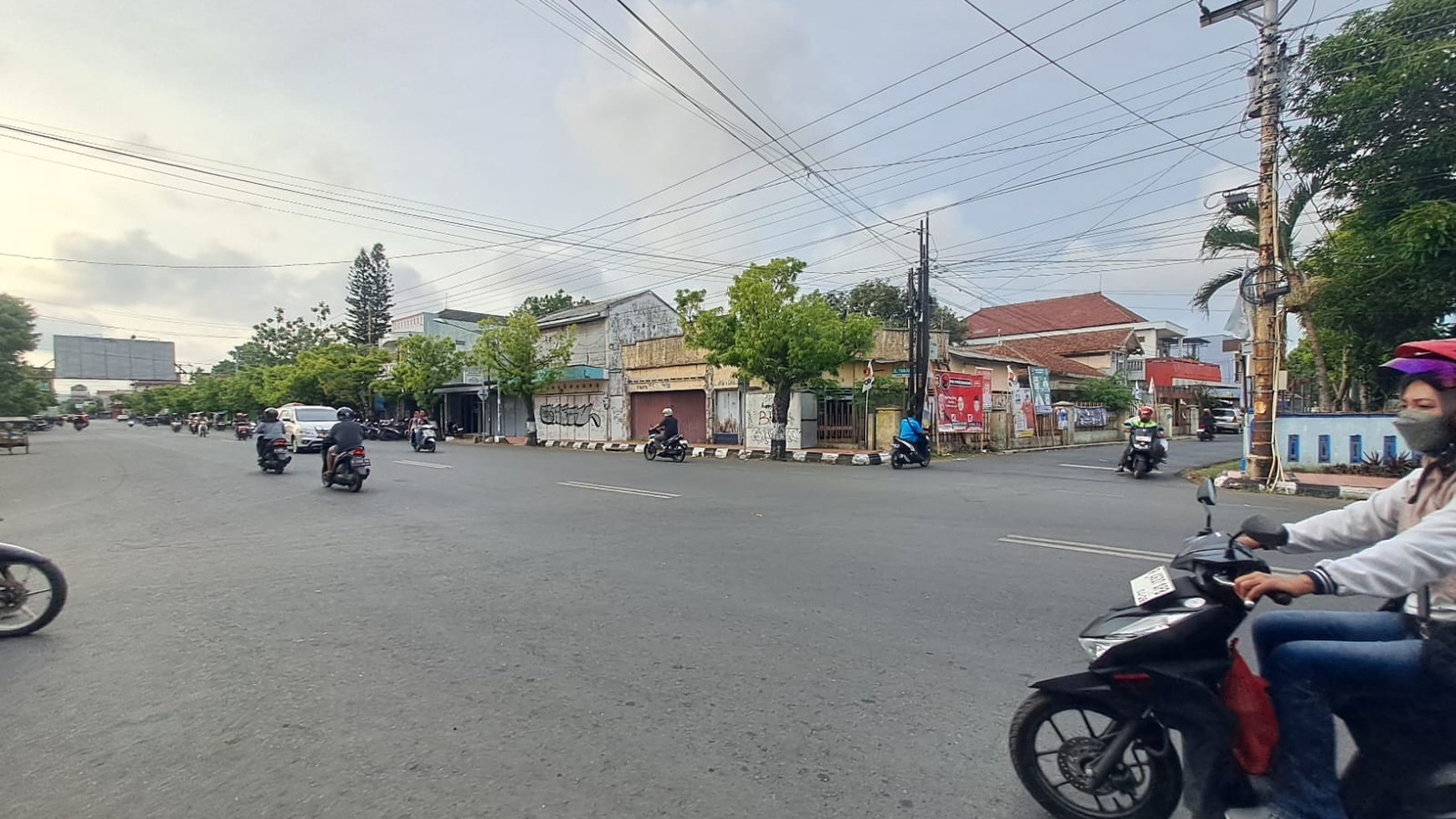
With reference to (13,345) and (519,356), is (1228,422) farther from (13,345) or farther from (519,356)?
(13,345)

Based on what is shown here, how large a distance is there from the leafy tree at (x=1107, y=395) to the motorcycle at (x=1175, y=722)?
33068 millimetres

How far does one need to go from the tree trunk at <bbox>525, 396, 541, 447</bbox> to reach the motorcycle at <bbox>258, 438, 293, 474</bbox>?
16.3 m

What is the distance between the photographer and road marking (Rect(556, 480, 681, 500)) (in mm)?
11914

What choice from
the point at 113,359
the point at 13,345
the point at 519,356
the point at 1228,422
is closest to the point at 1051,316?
the point at 1228,422

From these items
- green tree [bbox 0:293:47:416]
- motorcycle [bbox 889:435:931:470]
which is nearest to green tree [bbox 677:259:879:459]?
motorcycle [bbox 889:435:931:470]

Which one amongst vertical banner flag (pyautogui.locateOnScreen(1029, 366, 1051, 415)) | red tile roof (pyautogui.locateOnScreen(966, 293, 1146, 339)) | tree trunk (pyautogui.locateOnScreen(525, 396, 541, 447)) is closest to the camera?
vertical banner flag (pyautogui.locateOnScreen(1029, 366, 1051, 415))

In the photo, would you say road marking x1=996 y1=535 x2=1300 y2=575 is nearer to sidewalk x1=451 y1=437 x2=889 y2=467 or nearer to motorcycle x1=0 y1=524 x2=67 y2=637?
motorcycle x1=0 y1=524 x2=67 y2=637

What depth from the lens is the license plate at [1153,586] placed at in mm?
2471

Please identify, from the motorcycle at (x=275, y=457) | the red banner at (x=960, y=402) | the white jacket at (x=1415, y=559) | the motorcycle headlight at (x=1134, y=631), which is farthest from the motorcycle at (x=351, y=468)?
the red banner at (x=960, y=402)

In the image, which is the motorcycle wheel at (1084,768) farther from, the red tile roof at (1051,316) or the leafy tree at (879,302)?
the red tile roof at (1051,316)

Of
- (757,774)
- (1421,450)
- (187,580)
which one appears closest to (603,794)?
(757,774)

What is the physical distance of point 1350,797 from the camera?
2.33 metres

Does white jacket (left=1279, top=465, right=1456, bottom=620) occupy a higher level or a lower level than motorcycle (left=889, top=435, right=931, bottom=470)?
higher

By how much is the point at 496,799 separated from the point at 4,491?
16.6m
